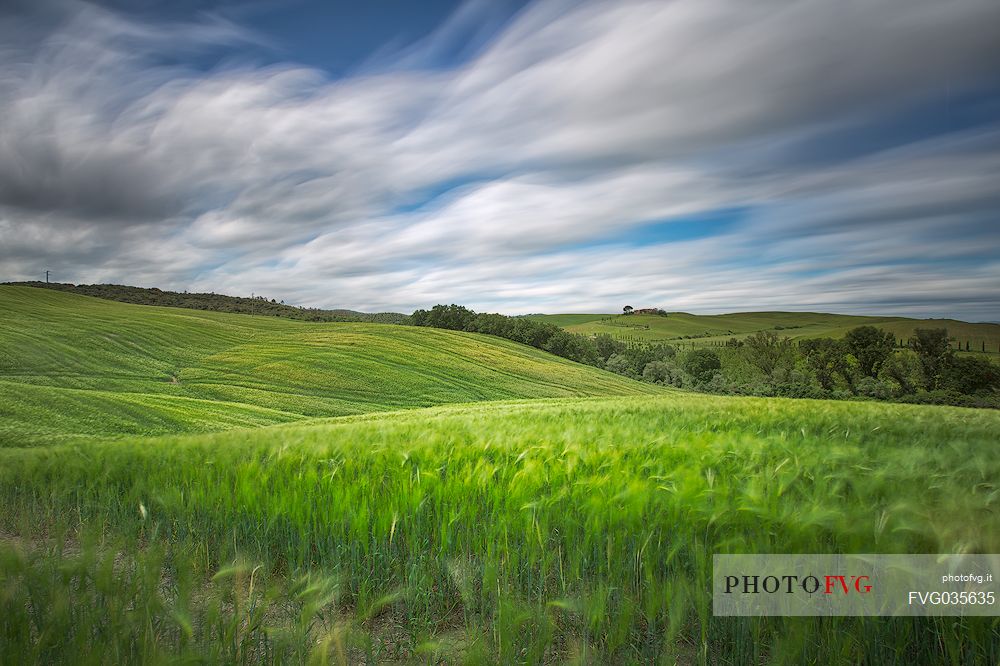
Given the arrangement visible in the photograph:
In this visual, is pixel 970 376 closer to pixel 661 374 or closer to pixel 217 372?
pixel 661 374

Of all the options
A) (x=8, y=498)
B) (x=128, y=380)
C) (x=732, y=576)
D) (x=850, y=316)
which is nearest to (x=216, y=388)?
(x=128, y=380)

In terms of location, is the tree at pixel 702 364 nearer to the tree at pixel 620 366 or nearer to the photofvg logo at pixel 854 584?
the tree at pixel 620 366

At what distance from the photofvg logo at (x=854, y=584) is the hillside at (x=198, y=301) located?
87858 millimetres

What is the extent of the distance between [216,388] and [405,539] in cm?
3675

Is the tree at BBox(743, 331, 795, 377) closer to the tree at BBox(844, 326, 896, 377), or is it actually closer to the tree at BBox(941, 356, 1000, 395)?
the tree at BBox(844, 326, 896, 377)

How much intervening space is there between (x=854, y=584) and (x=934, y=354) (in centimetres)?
6039

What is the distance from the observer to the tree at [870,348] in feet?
162

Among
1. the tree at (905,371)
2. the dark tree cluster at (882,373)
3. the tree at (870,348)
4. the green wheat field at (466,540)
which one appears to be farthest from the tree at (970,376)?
the green wheat field at (466,540)

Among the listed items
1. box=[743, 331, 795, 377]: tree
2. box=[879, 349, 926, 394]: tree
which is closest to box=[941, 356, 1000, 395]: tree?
box=[879, 349, 926, 394]: tree

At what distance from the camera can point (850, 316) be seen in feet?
511

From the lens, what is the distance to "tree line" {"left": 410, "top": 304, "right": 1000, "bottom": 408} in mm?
44094

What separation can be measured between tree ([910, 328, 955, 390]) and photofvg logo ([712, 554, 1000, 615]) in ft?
192

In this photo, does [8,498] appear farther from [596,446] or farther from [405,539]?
[596,446]

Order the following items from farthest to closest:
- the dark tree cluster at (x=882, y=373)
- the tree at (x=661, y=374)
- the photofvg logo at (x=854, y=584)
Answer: the tree at (x=661, y=374) < the dark tree cluster at (x=882, y=373) < the photofvg logo at (x=854, y=584)
